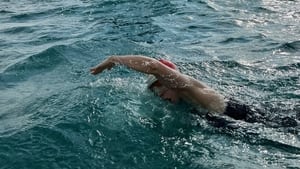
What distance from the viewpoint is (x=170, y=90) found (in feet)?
19.0

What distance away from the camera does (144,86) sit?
7.20 meters

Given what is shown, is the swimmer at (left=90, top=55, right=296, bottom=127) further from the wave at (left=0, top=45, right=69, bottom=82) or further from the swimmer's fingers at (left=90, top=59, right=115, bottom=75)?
the wave at (left=0, top=45, right=69, bottom=82)

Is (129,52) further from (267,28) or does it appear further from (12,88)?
(267,28)

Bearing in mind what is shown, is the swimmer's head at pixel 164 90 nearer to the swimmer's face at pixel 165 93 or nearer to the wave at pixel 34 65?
the swimmer's face at pixel 165 93

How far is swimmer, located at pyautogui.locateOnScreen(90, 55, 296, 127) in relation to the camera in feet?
17.5

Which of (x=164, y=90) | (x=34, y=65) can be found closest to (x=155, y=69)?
(x=164, y=90)

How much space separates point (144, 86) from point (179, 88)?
5.50 feet

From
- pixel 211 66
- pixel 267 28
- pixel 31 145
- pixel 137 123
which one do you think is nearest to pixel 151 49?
pixel 211 66

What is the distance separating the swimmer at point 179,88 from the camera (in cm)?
534

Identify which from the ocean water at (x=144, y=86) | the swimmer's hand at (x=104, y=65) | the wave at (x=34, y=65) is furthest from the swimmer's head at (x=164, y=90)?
the wave at (x=34, y=65)

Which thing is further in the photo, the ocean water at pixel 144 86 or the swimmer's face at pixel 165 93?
the swimmer's face at pixel 165 93

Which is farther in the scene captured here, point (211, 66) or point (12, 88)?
point (211, 66)

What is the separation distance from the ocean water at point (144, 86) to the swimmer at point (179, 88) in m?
0.20

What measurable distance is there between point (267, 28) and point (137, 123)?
19.5 feet
